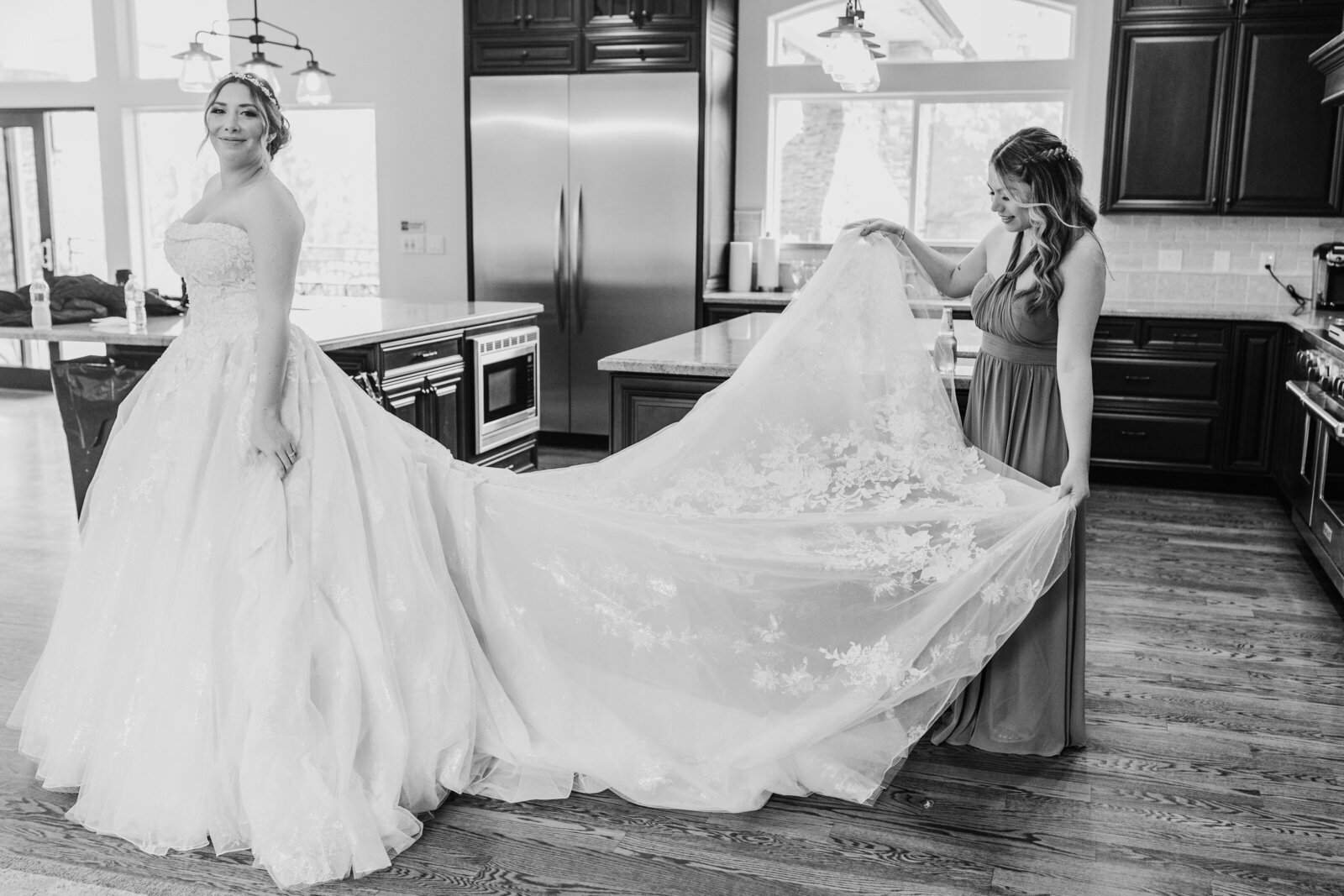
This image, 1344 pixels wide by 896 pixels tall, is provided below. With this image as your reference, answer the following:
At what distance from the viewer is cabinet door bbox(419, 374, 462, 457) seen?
15.7 ft

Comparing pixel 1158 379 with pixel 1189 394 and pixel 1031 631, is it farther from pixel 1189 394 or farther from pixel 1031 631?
pixel 1031 631

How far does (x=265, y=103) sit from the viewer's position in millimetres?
2406

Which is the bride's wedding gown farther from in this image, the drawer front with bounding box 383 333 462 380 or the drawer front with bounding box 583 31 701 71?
the drawer front with bounding box 583 31 701 71

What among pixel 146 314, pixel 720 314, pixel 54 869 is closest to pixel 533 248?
pixel 720 314

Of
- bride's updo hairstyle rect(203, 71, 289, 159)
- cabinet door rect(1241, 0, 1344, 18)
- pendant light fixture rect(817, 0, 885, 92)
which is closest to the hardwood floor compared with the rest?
bride's updo hairstyle rect(203, 71, 289, 159)

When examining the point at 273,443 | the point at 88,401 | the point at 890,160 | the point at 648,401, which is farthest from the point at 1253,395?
the point at 88,401

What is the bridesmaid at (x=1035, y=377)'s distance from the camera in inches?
97.3

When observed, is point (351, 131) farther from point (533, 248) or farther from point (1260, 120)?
point (1260, 120)

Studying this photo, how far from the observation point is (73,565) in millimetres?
2537

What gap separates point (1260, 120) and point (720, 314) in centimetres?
276

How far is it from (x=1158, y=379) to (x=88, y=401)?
458 cm

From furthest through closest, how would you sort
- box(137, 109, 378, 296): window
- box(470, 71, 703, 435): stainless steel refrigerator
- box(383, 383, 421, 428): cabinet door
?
box(137, 109, 378, 296): window → box(470, 71, 703, 435): stainless steel refrigerator → box(383, 383, 421, 428): cabinet door

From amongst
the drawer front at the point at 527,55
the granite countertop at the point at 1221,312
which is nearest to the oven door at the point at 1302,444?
the granite countertop at the point at 1221,312

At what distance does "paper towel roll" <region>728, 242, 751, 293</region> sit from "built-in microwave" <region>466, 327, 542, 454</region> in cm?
128
